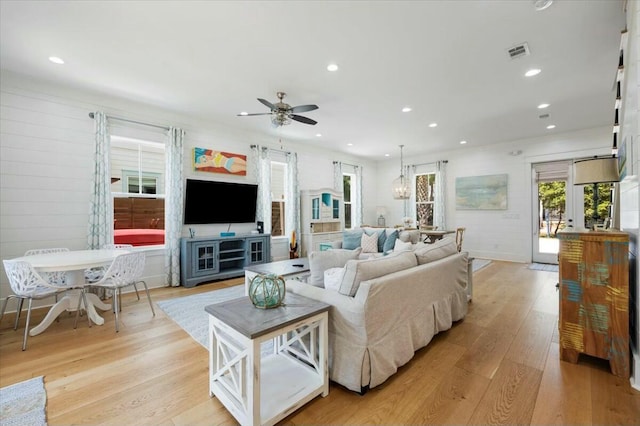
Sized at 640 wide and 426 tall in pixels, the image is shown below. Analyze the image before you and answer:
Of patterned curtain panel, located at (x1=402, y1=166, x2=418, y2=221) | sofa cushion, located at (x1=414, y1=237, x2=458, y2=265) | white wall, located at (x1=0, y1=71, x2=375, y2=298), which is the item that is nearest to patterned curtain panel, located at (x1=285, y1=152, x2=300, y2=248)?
white wall, located at (x1=0, y1=71, x2=375, y2=298)

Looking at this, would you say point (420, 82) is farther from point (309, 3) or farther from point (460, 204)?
point (460, 204)

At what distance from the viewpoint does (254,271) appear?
352cm

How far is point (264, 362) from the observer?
212 centimetres

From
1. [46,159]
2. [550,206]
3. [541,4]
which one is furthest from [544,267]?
[46,159]

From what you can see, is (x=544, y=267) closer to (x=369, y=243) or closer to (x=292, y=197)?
(x=369, y=243)

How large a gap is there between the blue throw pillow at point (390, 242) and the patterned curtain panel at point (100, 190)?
4537 millimetres

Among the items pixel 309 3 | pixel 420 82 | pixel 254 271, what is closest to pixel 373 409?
pixel 254 271

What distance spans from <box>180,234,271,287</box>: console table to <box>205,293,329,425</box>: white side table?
317cm

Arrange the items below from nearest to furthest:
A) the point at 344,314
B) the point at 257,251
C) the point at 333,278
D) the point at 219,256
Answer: the point at 344,314 < the point at 333,278 < the point at 219,256 < the point at 257,251

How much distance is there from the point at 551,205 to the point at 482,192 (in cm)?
143

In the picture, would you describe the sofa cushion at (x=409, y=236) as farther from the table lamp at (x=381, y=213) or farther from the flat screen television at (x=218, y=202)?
the table lamp at (x=381, y=213)

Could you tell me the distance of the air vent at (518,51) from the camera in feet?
9.68

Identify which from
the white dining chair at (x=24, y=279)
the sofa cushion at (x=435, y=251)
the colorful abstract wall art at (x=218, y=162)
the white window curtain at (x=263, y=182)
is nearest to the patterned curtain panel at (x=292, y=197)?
the white window curtain at (x=263, y=182)

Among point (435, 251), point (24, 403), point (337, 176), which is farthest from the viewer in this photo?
point (337, 176)
